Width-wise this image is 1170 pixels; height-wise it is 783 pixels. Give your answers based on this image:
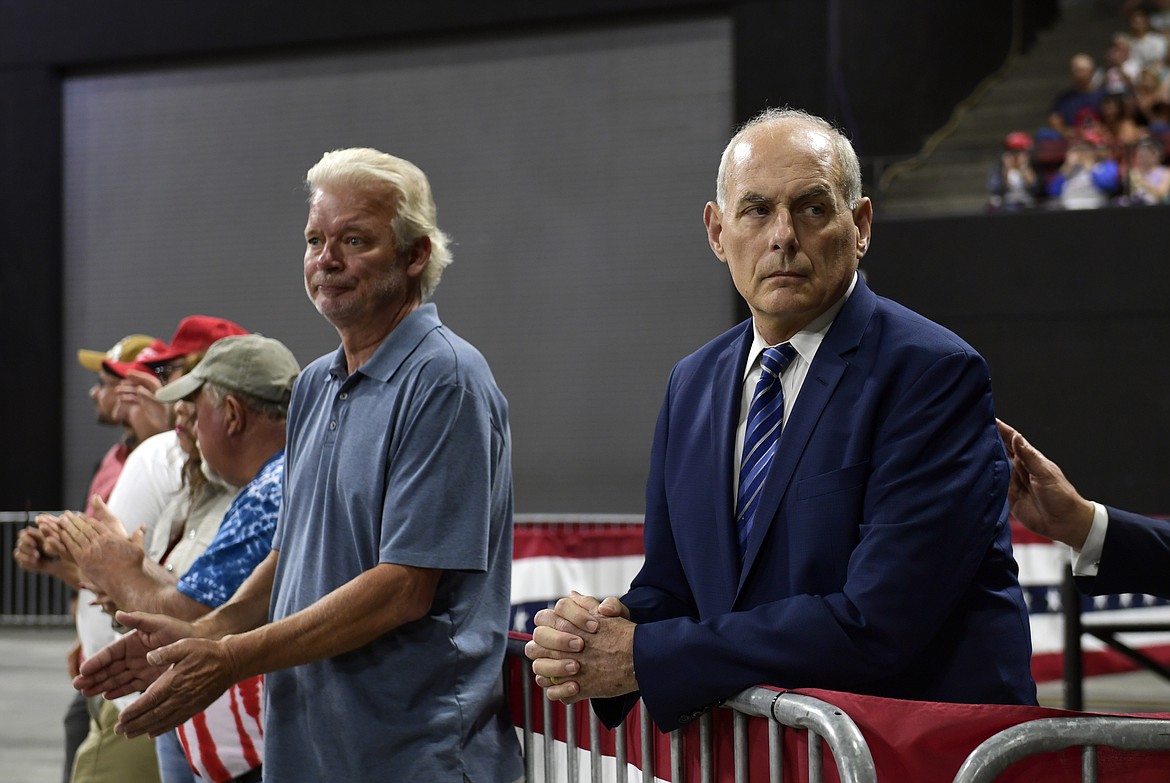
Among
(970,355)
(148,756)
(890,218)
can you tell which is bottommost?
(148,756)

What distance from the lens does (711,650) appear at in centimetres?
181

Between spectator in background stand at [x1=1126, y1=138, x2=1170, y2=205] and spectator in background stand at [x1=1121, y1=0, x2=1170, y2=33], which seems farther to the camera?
spectator in background stand at [x1=1121, y1=0, x2=1170, y2=33]

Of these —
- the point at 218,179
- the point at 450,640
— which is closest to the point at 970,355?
the point at 450,640

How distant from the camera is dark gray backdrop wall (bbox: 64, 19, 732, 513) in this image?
13.0m

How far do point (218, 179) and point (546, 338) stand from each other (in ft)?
14.6

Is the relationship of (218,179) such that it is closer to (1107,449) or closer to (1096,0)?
(1107,449)

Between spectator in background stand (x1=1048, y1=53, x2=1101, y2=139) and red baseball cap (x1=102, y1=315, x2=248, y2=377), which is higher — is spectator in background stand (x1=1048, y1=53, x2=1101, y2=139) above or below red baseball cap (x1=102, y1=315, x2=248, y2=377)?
above

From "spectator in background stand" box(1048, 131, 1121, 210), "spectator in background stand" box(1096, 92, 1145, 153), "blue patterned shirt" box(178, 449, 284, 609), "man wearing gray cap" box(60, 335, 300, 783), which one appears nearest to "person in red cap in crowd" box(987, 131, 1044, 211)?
"spectator in background stand" box(1048, 131, 1121, 210)

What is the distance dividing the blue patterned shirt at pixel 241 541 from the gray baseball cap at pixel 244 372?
0.20 metres

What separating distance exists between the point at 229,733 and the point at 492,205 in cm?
1105

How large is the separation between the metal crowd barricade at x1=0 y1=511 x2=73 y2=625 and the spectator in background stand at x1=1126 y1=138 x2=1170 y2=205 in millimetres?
11172

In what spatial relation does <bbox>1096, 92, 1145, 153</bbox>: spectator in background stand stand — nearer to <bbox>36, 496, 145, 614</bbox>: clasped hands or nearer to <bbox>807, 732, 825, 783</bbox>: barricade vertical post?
<bbox>36, 496, 145, 614</bbox>: clasped hands

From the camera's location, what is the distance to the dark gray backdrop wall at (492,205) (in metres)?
13.0

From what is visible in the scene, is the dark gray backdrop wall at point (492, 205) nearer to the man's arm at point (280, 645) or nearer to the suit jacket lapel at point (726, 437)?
the man's arm at point (280, 645)
